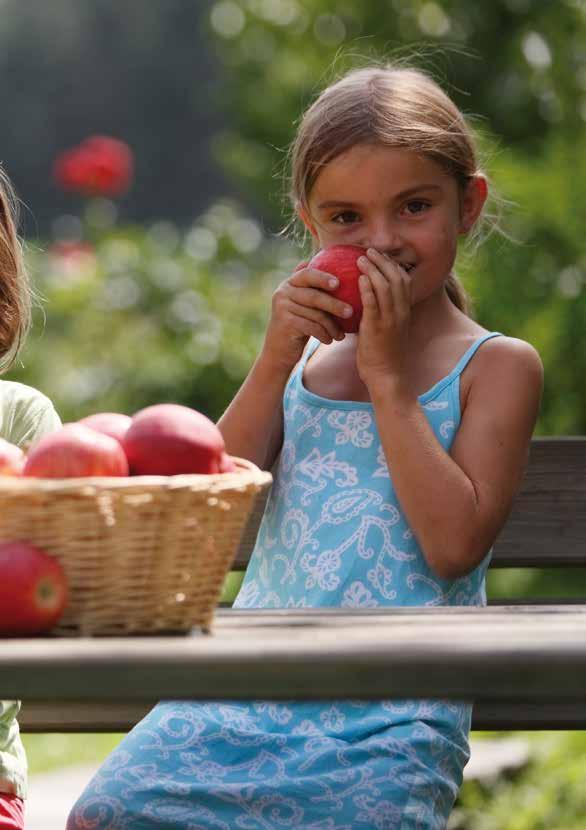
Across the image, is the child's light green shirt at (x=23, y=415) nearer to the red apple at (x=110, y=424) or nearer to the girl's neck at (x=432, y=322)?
the girl's neck at (x=432, y=322)

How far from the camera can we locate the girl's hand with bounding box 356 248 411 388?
7.55 ft

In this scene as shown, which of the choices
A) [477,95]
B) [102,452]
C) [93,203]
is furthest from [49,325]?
[102,452]

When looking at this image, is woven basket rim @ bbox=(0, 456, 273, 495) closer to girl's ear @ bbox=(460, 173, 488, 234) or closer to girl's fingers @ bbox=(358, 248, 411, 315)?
girl's fingers @ bbox=(358, 248, 411, 315)

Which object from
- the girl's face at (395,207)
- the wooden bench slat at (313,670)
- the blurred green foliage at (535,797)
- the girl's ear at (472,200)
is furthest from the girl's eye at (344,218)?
the blurred green foliage at (535,797)

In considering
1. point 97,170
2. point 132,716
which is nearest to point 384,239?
point 132,716

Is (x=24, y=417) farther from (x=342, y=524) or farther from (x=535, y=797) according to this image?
(x=535, y=797)

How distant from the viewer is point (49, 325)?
24.2 ft

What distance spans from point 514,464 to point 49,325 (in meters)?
5.30

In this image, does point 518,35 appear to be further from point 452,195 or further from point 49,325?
point 452,195

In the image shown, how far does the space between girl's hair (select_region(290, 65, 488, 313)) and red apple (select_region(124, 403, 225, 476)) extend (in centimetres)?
77

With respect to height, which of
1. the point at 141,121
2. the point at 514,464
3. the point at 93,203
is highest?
the point at 514,464

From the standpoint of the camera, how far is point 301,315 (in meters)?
2.45

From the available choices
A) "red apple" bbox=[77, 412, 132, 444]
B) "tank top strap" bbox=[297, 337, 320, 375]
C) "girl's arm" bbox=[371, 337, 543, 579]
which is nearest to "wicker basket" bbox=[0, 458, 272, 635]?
"red apple" bbox=[77, 412, 132, 444]

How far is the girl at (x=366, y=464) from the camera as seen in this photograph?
7.25 ft
